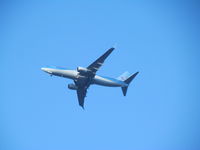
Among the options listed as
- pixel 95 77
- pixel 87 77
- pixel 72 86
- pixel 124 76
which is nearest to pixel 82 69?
pixel 87 77

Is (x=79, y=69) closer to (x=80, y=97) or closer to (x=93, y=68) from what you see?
(x=93, y=68)

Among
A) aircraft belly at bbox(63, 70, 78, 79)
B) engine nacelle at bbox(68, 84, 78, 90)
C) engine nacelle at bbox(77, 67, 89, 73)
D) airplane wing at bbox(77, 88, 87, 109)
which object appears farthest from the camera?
airplane wing at bbox(77, 88, 87, 109)

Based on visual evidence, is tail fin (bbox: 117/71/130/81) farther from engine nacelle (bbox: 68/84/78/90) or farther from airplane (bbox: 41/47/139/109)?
engine nacelle (bbox: 68/84/78/90)

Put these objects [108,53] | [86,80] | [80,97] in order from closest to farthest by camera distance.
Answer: [108,53] → [86,80] → [80,97]

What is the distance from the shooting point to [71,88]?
87.7 metres

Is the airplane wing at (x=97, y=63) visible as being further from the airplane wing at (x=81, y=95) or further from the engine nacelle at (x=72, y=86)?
the engine nacelle at (x=72, y=86)

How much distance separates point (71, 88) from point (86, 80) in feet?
18.7

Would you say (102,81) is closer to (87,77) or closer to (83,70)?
(87,77)

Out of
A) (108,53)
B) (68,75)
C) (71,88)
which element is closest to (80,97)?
(71,88)

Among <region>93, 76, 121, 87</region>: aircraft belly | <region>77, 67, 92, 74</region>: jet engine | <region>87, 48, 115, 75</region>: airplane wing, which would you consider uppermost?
<region>87, 48, 115, 75</region>: airplane wing

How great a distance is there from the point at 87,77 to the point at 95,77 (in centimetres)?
206

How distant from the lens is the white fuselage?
81.9m

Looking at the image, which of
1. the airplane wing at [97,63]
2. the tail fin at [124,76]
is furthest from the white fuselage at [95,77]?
the tail fin at [124,76]

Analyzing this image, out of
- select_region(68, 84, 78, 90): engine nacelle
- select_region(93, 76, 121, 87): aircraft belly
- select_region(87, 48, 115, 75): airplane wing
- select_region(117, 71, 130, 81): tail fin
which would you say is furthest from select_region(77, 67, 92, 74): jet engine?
select_region(117, 71, 130, 81): tail fin
